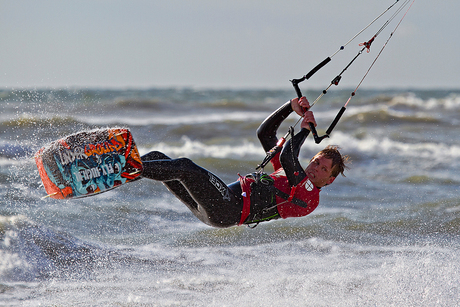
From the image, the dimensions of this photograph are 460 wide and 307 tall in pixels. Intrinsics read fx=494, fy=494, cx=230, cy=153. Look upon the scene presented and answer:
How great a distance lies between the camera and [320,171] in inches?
179

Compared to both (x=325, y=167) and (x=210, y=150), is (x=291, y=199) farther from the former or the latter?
(x=210, y=150)

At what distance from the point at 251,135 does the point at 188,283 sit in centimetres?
1051

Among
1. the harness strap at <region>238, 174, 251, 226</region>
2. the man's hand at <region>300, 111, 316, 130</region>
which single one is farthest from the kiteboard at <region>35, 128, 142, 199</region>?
the man's hand at <region>300, 111, 316, 130</region>

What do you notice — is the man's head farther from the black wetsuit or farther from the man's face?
the black wetsuit

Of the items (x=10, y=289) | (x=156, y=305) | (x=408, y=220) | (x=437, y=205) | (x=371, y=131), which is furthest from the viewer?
(x=371, y=131)

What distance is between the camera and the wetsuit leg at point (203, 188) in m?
4.09

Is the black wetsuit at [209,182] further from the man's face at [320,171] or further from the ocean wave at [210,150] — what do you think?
the ocean wave at [210,150]

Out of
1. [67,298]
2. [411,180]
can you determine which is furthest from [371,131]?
[67,298]

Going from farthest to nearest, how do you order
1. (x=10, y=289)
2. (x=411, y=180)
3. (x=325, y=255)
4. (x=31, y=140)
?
(x=31, y=140), (x=411, y=180), (x=325, y=255), (x=10, y=289)

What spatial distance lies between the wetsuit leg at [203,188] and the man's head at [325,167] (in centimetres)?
72

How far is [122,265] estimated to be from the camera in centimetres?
521

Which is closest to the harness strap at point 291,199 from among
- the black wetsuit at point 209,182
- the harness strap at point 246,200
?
the black wetsuit at point 209,182

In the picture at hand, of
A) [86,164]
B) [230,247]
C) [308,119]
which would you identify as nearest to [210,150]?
[230,247]

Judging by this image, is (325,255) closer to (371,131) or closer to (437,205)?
(437,205)
